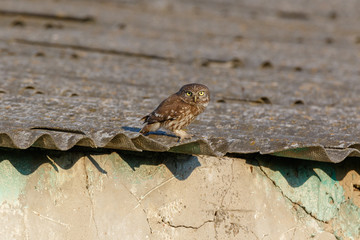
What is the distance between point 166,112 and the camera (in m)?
4.70

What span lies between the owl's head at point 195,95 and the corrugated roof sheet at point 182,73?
0.70 feet

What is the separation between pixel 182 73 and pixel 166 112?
2721 mm

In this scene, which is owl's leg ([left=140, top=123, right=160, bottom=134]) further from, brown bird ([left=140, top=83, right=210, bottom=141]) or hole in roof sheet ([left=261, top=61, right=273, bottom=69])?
hole in roof sheet ([left=261, top=61, right=273, bottom=69])

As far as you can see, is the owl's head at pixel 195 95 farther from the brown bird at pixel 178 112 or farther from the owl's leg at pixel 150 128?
the owl's leg at pixel 150 128

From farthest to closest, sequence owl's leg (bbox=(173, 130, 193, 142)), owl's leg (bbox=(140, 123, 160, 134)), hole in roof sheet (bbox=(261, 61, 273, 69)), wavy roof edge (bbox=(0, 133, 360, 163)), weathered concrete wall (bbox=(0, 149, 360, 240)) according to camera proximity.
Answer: hole in roof sheet (bbox=(261, 61, 273, 69)) → owl's leg (bbox=(140, 123, 160, 134)) → owl's leg (bbox=(173, 130, 193, 142)) → weathered concrete wall (bbox=(0, 149, 360, 240)) → wavy roof edge (bbox=(0, 133, 360, 163))

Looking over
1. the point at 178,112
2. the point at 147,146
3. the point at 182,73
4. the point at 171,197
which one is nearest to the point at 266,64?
the point at 182,73

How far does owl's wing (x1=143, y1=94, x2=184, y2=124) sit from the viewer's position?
464cm

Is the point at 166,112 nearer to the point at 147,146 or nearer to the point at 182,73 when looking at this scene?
the point at 147,146

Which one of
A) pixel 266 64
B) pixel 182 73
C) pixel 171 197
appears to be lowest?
pixel 171 197

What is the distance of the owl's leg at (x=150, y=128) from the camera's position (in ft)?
15.1

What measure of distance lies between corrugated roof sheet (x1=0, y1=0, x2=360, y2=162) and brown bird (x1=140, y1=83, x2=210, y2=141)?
0.10 meters

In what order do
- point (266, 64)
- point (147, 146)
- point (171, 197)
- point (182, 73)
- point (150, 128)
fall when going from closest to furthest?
1. point (147, 146)
2. point (171, 197)
3. point (150, 128)
4. point (182, 73)
5. point (266, 64)

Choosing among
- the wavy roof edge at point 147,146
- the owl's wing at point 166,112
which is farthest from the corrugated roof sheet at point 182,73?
the owl's wing at point 166,112

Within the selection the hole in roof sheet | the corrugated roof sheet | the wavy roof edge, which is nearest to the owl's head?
the corrugated roof sheet
